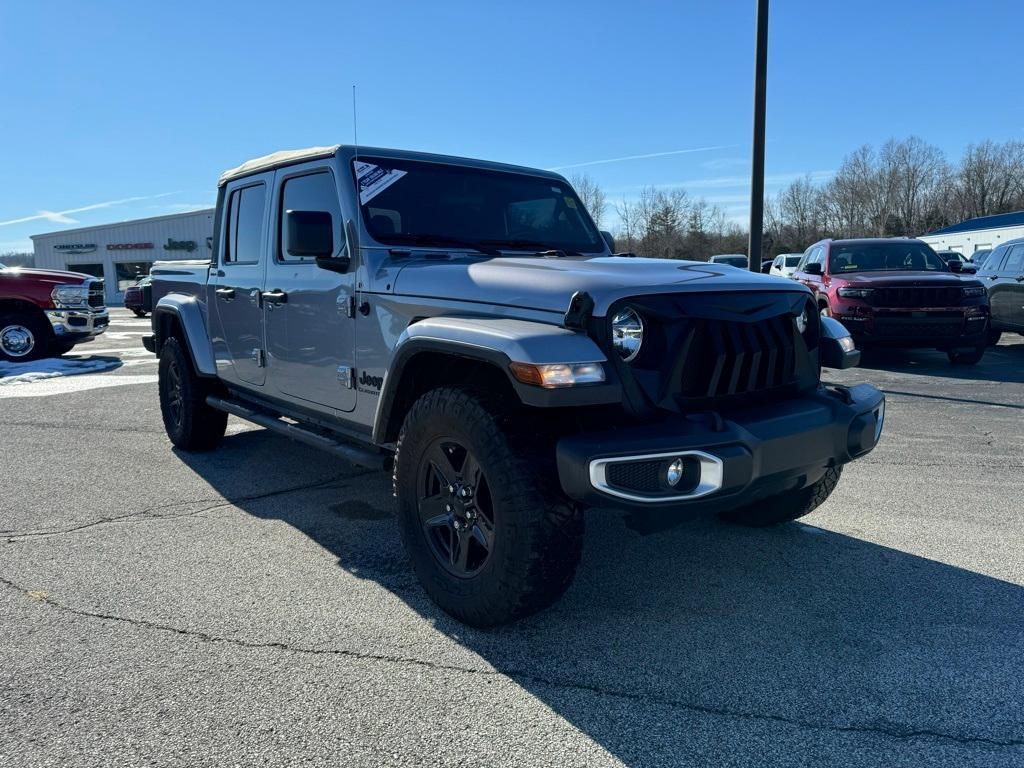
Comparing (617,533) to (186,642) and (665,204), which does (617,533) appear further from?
(665,204)

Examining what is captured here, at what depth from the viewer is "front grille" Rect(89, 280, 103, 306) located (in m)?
13.0

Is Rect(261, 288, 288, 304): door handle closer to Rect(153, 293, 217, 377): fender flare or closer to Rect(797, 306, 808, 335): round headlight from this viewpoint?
Rect(153, 293, 217, 377): fender flare

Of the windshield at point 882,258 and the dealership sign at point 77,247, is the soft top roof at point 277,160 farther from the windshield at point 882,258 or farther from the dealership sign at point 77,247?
the dealership sign at point 77,247

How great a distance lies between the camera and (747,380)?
9.98ft

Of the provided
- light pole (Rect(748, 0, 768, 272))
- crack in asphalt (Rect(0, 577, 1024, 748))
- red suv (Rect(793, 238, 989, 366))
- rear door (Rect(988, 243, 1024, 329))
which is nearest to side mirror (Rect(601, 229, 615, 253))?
crack in asphalt (Rect(0, 577, 1024, 748))

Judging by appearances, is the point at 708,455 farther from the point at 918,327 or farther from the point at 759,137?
the point at 918,327

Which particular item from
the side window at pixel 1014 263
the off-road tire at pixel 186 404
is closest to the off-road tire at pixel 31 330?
the off-road tire at pixel 186 404

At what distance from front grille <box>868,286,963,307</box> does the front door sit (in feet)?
26.6

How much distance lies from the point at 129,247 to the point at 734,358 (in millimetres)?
47985

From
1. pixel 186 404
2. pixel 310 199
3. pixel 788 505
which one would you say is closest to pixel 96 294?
pixel 186 404

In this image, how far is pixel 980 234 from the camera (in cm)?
4506

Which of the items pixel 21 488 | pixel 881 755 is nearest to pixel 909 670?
pixel 881 755

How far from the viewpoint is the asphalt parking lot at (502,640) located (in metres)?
2.32

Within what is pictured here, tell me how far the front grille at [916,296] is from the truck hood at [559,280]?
7.46 meters
